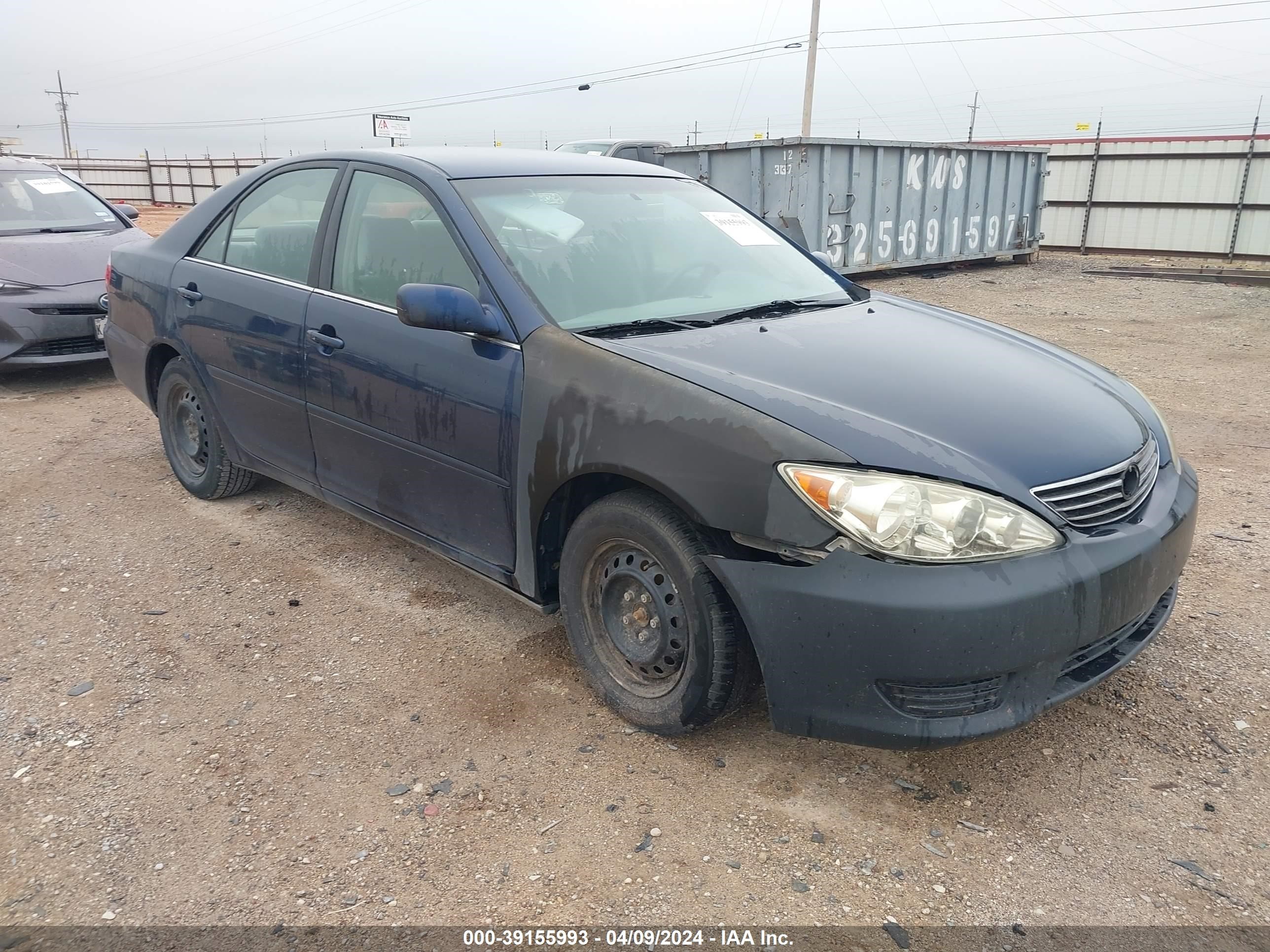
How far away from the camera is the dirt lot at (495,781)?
7.16 ft

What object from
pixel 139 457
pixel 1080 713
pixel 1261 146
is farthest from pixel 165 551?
pixel 1261 146

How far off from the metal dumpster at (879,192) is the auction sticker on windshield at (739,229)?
7.46 metres

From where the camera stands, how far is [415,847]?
7.70 feet

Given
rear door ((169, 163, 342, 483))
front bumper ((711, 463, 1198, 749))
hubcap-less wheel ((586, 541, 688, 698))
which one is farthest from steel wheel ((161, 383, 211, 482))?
front bumper ((711, 463, 1198, 749))

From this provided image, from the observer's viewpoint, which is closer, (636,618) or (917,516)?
(917,516)

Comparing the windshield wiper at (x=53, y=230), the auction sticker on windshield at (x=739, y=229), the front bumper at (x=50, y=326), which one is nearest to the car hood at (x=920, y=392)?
the auction sticker on windshield at (x=739, y=229)

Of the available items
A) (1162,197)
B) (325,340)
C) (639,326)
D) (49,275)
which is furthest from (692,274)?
(1162,197)

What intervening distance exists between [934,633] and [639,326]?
1.32 metres

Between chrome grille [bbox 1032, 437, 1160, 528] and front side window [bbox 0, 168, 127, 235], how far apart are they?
809 centimetres

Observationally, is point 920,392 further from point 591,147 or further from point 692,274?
point 591,147

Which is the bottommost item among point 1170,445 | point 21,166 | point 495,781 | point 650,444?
point 495,781

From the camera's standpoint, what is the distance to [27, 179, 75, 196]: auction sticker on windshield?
8008 millimetres

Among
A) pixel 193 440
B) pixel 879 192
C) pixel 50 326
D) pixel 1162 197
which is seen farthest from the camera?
pixel 1162 197

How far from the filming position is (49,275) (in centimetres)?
696
